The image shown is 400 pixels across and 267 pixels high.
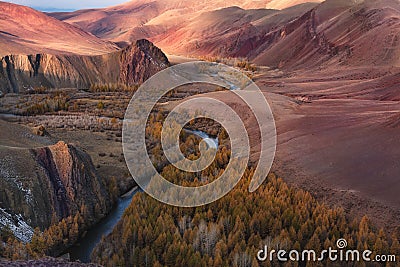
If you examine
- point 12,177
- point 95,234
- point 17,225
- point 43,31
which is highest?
point 43,31

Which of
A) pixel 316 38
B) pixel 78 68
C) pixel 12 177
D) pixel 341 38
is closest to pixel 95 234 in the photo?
pixel 12 177

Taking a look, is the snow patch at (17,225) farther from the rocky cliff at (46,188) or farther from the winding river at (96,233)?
the winding river at (96,233)

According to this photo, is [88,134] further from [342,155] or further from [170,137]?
[342,155]

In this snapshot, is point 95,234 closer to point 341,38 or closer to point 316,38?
point 341,38

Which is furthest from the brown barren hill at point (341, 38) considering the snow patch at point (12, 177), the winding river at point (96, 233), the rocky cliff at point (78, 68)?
the snow patch at point (12, 177)

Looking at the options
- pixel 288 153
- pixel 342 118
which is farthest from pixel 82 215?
pixel 342 118

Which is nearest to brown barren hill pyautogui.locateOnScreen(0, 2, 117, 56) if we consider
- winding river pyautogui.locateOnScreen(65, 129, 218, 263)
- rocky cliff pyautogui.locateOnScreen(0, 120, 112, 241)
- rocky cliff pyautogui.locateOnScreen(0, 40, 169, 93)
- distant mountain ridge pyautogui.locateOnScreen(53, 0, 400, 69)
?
rocky cliff pyautogui.locateOnScreen(0, 40, 169, 93)
